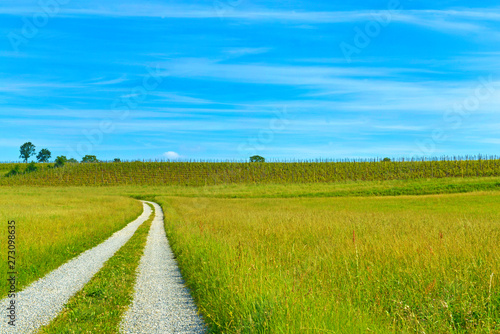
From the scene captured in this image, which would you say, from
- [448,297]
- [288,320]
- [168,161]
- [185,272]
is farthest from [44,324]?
[168,161]

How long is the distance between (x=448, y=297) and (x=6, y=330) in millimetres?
8350

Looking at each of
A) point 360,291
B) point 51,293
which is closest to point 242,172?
point 51,293

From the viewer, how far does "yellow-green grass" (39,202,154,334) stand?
684 cm

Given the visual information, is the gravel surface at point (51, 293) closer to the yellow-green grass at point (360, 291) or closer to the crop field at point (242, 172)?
the yellow-green grass at point (360, 291)

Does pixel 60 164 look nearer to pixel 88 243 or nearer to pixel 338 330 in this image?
pixel 88 243

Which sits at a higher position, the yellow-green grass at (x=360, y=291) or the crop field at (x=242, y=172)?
the crop field at (x=242, y=172)

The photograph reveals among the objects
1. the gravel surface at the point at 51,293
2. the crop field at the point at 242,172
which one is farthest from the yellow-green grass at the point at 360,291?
the crop field at the point at 242,172

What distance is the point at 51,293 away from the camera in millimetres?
9367

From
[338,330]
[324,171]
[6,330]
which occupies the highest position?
[324,171]

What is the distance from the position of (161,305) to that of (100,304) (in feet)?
4.53

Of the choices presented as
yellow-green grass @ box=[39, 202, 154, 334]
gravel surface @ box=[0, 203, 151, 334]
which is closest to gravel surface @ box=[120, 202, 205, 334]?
yellow-green grass @ box=[39, 202, 154, 334]

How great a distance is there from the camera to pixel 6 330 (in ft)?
22.7

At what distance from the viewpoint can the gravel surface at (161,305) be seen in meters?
6.85

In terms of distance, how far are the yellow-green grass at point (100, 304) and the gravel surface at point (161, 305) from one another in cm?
24
